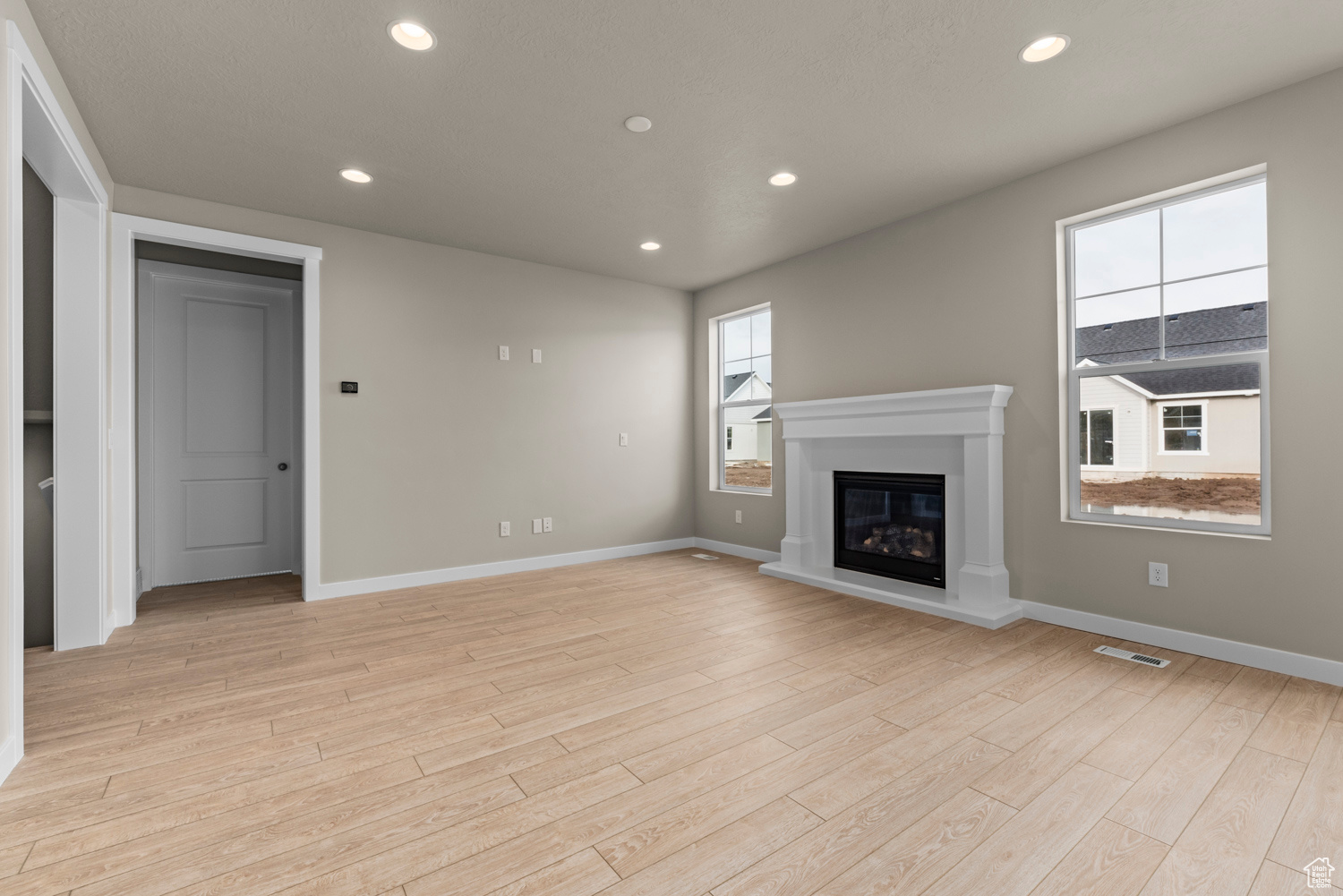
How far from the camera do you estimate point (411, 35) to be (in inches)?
90.5

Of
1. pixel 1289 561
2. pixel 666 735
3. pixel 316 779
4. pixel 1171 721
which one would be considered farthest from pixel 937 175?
pixel 316 779

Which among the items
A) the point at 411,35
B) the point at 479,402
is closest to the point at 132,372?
the point at 479,402

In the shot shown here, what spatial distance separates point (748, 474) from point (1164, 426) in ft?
10.5

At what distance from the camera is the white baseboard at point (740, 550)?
5336 mm

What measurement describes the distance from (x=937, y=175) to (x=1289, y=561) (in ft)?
8.25

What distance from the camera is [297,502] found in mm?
4914

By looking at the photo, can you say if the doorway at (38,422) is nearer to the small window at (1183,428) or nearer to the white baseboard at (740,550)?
the white baseboard at (740,550)

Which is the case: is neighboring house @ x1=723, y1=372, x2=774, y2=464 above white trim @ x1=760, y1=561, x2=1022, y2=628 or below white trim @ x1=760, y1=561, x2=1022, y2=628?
above

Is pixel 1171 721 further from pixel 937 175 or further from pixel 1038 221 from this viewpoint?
pixel 937 175

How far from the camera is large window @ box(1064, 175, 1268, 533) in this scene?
2.84 meters

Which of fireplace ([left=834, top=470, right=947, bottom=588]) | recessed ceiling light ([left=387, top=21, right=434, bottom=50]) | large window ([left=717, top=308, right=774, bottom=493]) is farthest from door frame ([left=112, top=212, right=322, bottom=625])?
fireplace ([left=834, top=470, right=947, bottom=588])

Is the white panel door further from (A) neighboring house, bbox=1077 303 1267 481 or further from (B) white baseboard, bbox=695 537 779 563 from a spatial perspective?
(A) neighboring house, bbox=1077 303 1267 481

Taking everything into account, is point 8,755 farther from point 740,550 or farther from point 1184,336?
point 1184,336

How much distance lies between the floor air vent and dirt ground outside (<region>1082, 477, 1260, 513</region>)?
0.76 meters
